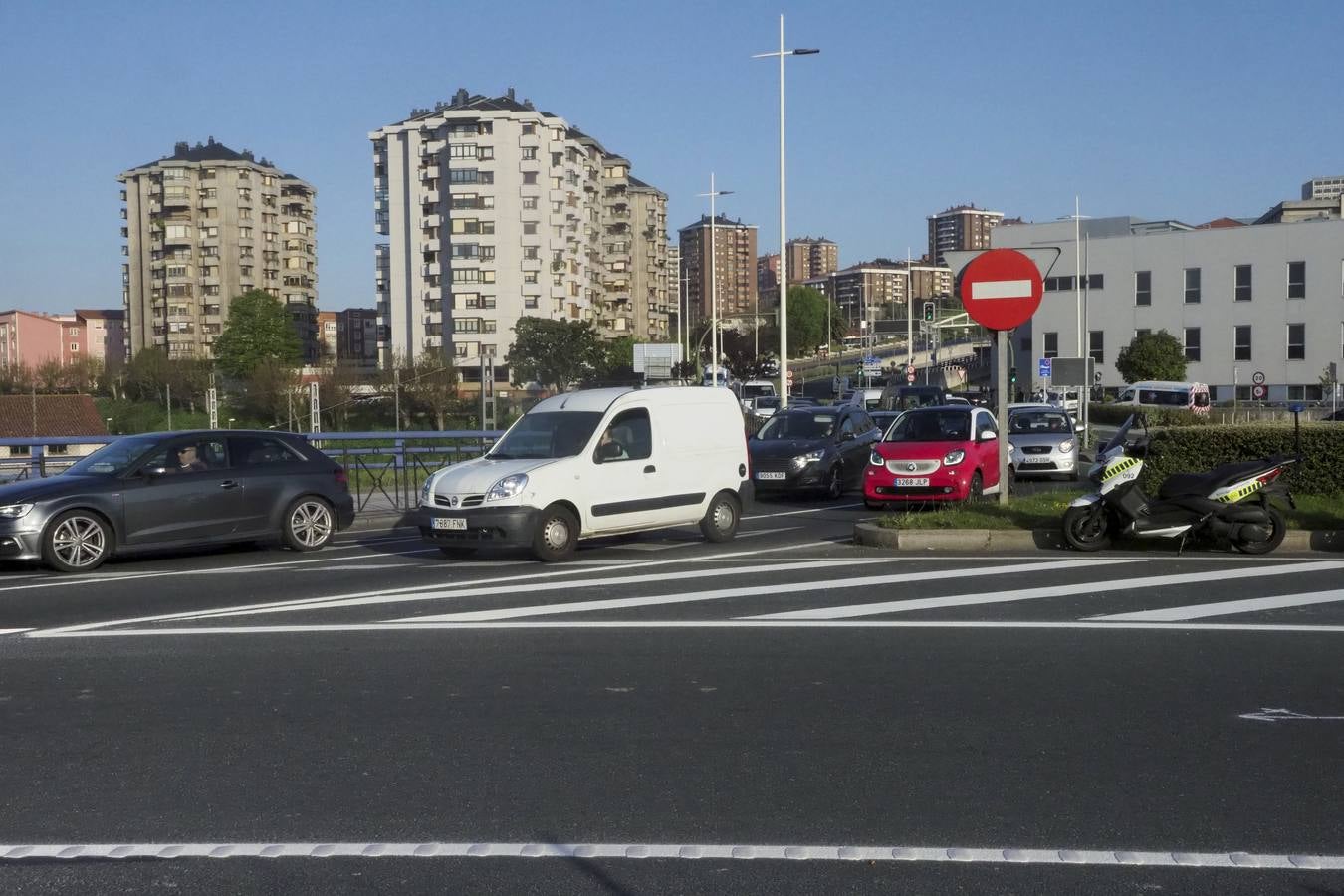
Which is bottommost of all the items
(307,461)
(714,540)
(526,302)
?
(714,540)

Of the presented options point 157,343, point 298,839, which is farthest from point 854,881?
point 157,343

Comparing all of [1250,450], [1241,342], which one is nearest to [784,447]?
[1250,450]

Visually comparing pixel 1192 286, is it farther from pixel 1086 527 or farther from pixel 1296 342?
pixel 1086 527

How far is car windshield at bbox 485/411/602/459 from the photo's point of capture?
1531 centimetres

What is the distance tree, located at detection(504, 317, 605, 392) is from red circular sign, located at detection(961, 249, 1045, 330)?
6715 cm

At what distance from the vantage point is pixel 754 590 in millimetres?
12086

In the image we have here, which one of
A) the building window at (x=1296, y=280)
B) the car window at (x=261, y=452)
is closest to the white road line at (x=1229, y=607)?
the car window at (x=261, y=452)

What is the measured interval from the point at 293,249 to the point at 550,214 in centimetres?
4183

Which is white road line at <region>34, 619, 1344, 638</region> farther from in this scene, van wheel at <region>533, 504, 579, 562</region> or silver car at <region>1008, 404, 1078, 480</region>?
silver car at <region>1008, 404, 1078, 480</region>

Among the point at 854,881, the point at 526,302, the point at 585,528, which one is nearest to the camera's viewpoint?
the point at 854,881

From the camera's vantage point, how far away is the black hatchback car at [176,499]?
14172mm

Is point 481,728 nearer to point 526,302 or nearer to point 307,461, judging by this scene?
point 307,461

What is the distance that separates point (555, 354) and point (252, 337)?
33943 millimetres

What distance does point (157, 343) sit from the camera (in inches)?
5084
